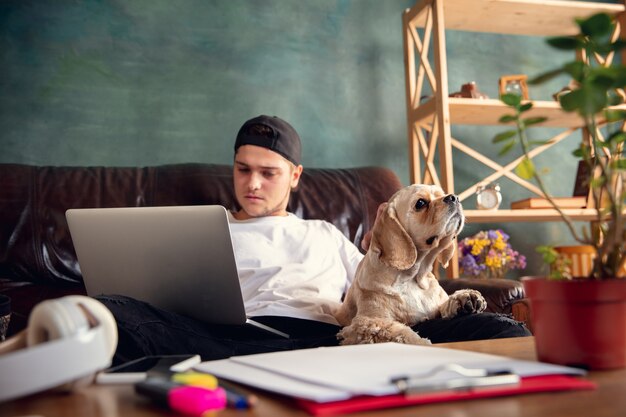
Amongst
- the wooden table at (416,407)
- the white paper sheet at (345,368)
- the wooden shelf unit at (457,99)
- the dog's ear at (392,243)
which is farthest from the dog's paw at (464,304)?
the wooden shelf unit at (457,99)

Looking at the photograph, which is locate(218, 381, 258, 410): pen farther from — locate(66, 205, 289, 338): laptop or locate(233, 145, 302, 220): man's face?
locate(233, 145, 302, 220): man's face

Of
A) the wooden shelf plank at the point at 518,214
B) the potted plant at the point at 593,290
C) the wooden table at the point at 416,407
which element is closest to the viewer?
the wooden table at the point at 416,407

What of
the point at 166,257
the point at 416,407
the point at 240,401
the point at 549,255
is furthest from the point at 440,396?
the point at 166,257

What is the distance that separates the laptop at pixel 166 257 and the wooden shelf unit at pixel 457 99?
1.78 meters

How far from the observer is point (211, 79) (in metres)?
3.23

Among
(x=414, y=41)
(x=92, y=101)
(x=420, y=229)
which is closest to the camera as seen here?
(x=420, y=229)

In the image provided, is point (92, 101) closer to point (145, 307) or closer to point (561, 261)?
point (145, 307)

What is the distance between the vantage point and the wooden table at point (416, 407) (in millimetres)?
557

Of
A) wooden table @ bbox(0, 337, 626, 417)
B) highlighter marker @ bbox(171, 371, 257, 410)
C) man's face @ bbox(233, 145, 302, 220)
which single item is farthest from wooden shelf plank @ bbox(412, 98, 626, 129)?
highlighter marker @ bbox(171, 371, 257, 410)

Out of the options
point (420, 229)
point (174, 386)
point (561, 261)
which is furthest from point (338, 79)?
point (174, 386)

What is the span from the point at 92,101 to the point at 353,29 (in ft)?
4.82

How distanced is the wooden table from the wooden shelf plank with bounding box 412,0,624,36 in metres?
2.79

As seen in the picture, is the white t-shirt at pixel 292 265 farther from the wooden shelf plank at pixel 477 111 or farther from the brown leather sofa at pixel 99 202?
the wooden shelf plank at pixel 477 111

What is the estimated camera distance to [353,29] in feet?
11.4
